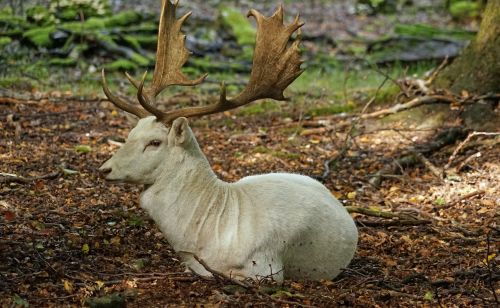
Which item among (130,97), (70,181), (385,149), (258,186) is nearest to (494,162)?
(385,149)

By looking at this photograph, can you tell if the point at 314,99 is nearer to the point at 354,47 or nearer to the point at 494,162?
the point at 494,162

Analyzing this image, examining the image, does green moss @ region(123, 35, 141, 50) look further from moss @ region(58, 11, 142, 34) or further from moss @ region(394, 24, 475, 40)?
moss @ region(394, 24, 475, 40)

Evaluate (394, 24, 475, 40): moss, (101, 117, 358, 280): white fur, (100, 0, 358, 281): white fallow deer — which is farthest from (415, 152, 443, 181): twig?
(394, 24, 475, 40): moss

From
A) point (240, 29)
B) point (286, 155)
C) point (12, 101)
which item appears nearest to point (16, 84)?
point (12, 101)

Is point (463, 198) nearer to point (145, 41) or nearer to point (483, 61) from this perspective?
point (483, 61)

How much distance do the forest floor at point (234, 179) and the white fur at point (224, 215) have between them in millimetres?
208

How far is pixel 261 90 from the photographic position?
20.5 feet

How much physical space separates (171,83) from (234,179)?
2705mm

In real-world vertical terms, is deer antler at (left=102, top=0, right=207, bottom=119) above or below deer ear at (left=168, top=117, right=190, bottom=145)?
above

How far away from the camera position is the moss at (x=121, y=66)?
1534 centimetres

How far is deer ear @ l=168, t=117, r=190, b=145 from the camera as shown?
5852 millimetres

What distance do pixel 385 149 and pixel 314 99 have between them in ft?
9.75

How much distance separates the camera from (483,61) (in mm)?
10289

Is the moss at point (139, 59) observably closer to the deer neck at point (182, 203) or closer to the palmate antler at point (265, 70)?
the palmate antler at point (265, 70)
